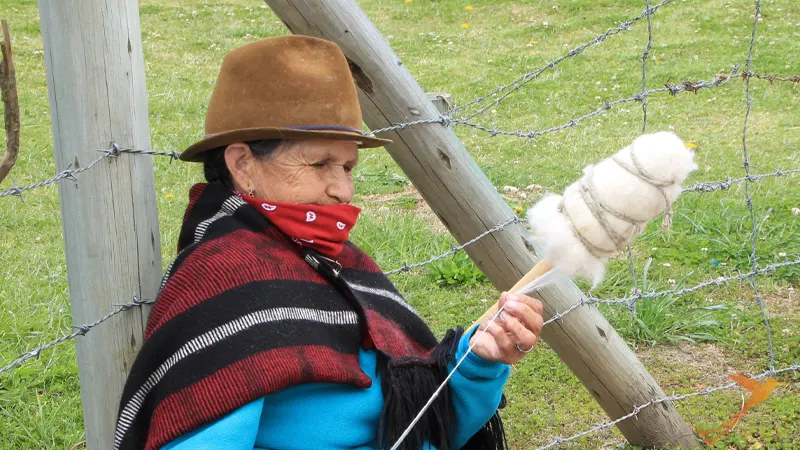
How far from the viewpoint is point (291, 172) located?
1902 mm

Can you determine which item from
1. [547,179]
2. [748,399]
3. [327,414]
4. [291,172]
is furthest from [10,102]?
[547,179]

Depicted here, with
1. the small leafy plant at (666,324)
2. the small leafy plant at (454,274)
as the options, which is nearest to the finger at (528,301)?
the small leafy plant at (666,324)

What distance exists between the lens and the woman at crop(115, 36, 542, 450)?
165 centimetres

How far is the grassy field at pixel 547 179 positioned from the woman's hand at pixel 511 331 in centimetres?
145

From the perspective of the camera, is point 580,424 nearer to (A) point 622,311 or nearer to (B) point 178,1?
(A) point 622,311

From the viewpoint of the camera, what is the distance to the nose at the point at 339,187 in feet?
6.36

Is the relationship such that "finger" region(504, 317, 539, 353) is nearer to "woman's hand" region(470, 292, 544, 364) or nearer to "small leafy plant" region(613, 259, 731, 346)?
"woman's hand" region(470, 292, 544, 364)

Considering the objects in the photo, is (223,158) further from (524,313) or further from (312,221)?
(524,313)

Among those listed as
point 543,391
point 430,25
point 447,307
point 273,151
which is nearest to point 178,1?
point 430,25

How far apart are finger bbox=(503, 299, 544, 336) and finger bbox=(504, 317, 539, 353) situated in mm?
11

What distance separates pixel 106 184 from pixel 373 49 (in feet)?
2.54

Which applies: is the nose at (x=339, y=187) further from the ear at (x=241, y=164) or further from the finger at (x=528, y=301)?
the finger at (x=528, y=301)

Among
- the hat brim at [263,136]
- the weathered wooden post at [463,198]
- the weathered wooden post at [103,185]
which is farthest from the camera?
the weathered wooden post at [463,198]

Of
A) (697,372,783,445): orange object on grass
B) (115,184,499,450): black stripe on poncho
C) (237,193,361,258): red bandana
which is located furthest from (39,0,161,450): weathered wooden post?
(697,372,783,445): orange object on grass
